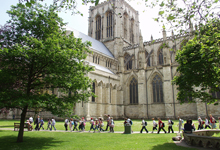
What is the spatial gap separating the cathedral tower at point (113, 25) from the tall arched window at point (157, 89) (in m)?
13.2

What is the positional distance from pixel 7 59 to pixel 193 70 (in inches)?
495

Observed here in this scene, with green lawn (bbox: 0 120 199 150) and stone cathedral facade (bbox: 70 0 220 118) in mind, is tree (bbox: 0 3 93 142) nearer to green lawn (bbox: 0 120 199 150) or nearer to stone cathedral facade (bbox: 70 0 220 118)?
green lawn (bbox: 0 120 199 150)

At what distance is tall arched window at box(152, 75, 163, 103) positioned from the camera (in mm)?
36844

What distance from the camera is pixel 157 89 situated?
37.4 meters

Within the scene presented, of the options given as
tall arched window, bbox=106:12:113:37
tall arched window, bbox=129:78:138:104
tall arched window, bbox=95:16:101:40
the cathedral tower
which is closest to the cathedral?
tall arched window, bbox=129:78:138:104

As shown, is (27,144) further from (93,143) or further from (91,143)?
(93,143)

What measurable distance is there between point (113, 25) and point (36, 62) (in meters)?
40.8

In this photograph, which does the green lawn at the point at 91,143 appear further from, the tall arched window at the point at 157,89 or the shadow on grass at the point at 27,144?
the tall arched window at the point at 157,89

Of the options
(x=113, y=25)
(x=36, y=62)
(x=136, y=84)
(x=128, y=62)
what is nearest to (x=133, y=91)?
(x=136, y=84)

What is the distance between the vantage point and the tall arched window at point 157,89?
1451 inches

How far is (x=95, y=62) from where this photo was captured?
130 feet

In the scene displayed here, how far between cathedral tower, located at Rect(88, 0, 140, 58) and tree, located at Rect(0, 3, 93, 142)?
110 feet

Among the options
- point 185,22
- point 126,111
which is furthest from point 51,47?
point 126,111

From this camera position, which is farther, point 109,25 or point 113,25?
point 109,25
